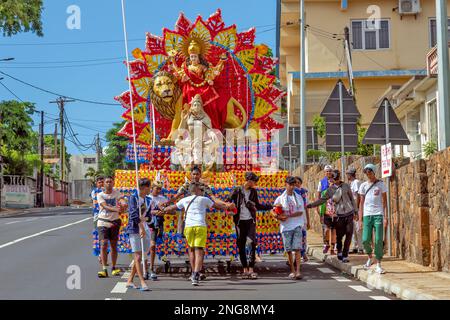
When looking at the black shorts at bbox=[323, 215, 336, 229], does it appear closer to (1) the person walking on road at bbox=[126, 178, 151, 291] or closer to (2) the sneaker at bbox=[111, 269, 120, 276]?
(2) the sneaker at bbox=[111, 269, 120, 276]

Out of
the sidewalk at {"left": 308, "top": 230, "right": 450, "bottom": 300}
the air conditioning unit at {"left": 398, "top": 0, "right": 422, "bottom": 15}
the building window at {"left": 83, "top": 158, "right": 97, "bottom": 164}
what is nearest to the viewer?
the sidewalk at {"left": 308, "top": 230, "right": 450, "bottom": 300}

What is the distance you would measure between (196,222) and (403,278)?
3.22 m

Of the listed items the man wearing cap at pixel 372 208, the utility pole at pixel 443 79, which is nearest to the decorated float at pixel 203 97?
the man wearing cap at pixel 372 208

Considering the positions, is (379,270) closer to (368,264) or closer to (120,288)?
(368,264)

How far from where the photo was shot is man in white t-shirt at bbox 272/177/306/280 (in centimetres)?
1245

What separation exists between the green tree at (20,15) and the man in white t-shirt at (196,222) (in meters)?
31.5

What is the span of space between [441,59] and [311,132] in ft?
48.5

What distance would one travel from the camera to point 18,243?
792 inches

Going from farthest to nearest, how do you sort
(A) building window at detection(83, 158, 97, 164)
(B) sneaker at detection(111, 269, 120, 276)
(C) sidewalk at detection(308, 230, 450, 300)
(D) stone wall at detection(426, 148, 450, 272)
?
(A) building window at detection(83, 158, 97, 164) → (B) sneaker at detection(111, 269, 120, 276) → (D) stone wall at detection(426, 148, 450, 272) → (C) sidewalk at detection(308, 230, 450, 300)

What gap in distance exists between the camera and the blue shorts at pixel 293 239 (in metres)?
12.4

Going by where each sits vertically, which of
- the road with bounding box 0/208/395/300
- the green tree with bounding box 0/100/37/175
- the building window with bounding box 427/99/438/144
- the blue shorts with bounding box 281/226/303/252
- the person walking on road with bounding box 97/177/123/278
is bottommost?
the road with bounding box 0/208/395/300

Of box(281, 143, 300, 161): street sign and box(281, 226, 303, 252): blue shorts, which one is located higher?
box(281, 143, 300, 161): street sign

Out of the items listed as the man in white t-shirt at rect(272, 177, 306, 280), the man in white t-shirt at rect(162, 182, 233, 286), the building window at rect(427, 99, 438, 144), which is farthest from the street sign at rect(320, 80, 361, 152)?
the building window at rect(427, 99, 438, 144)

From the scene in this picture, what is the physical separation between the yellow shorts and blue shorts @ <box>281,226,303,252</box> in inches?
63.6
